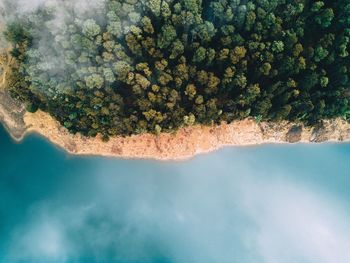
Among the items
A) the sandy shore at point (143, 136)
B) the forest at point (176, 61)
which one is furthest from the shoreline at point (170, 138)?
the forest at point (176, 61)

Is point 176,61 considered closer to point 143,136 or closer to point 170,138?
point 170,138

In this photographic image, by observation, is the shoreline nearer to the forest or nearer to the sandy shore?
the sandy shore

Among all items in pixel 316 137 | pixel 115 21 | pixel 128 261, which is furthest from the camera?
pixel 316 137

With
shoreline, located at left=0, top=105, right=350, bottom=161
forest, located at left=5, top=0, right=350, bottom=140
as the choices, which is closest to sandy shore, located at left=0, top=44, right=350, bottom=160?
shoreline, located at left=0, top=105, right=350, bottom=161

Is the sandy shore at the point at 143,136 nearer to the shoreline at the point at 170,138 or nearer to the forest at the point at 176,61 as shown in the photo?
the shoreline at the point at 170,138

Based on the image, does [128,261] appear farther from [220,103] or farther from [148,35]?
[148,35]

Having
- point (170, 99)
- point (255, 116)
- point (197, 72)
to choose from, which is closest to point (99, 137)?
point (170, 99)

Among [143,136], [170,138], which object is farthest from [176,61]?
[143,136]
